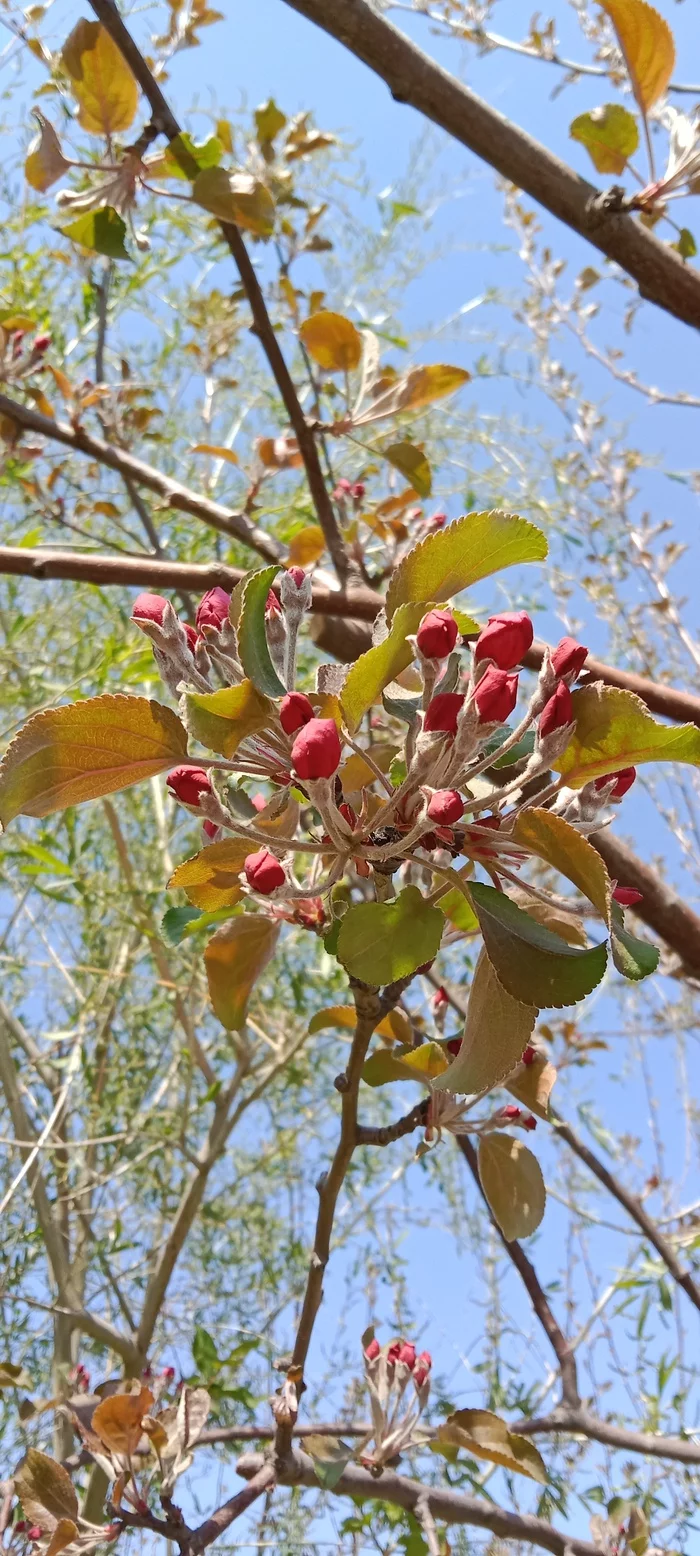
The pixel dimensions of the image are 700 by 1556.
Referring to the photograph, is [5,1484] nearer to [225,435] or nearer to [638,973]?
[638,973]

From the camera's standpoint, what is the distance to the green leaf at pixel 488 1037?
0.38 m

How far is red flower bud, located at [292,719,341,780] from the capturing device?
0.34m

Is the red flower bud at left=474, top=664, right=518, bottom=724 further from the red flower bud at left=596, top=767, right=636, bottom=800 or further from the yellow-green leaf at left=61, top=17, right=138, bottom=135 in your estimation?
the yellow-green leaf at left=61, top=17, right=138, bottom=135

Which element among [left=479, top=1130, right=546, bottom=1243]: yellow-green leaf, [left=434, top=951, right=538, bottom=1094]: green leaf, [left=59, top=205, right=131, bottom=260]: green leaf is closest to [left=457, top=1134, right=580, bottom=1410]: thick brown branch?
[left=479, top=1130, right=546, bottom=1243]: yellow-green leaf

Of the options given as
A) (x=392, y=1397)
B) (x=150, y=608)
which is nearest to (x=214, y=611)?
(x=150, y=608)

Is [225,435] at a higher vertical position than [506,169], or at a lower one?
higher

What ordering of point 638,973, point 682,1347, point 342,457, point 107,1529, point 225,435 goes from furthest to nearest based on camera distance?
point 225,435 → point 342,457 → point 682,1347 → point 107,1529 → point 638,973

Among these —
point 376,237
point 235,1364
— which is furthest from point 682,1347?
point 376,237

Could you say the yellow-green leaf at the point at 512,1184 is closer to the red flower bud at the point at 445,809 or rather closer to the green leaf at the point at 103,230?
the red flower bud at the point at 445,809

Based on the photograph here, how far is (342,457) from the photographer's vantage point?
2.48m

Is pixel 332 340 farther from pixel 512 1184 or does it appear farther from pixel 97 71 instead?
pixel 512 1184

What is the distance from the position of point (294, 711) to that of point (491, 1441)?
671 millimetres

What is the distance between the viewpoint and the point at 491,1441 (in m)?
0.75

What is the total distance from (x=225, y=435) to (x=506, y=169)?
1928 mm
